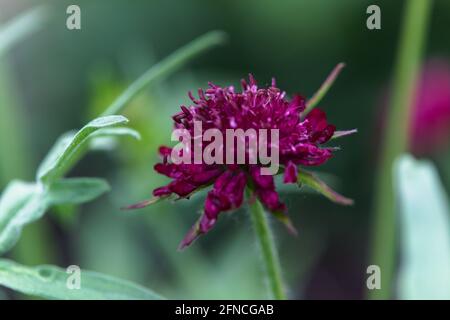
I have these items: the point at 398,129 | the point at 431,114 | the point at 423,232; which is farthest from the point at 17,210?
the point at 431,114

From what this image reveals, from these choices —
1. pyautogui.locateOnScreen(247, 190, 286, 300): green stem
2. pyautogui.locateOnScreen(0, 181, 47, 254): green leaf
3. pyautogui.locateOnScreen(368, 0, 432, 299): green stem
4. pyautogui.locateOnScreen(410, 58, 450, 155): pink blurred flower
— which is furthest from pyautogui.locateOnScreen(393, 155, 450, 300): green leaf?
pyautogui.locateOnScreen(410, 58, 450, 155): pink blurred flower

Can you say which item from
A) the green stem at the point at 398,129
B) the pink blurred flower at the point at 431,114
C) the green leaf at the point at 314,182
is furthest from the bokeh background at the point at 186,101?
the green leaf at the point at 314,182

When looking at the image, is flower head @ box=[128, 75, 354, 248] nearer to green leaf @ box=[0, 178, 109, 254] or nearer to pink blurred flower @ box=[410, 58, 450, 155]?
green leaf @ box=[0, 178, 109, 254]

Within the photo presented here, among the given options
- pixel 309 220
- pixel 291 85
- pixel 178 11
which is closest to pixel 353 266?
pixel 309 220

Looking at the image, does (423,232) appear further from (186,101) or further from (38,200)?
(186,101)

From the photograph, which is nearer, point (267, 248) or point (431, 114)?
point (267, 248)

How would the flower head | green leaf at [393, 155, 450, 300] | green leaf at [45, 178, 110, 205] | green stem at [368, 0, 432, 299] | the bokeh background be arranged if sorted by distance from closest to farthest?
the flower head → green leaf at [45, 178, 110, 205] → green leaf at [393, 155, 450, 300] → green stem at [368, 0, 432, 299] → the bokeh background
